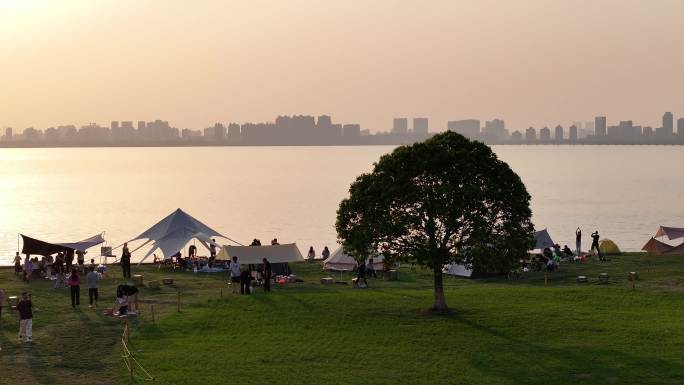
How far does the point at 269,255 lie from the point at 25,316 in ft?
65.3

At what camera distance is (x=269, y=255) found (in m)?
48.2

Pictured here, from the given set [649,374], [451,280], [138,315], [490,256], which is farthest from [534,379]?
[451,280]

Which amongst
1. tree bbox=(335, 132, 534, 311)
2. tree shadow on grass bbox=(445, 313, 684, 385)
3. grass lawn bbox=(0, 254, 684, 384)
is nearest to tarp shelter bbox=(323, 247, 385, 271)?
grass lawn bbox=(0, 254, 684, 384)

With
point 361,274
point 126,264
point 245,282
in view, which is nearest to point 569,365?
point 361,274

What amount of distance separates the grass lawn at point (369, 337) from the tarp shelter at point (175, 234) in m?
10.7

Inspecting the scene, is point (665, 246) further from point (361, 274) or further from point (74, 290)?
point (74, 290)

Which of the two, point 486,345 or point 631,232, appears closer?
point 486,345

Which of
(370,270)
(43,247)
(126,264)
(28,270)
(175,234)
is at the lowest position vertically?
(370,270)

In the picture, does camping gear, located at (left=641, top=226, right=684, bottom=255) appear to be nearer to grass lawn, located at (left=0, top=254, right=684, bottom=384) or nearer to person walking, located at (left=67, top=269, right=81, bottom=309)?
grass lawn, located at (left=0, top=254, right=684, bottom=384)

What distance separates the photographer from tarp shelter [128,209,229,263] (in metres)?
52.8

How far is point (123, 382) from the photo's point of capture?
24.5m

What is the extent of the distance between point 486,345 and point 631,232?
81.1 metres

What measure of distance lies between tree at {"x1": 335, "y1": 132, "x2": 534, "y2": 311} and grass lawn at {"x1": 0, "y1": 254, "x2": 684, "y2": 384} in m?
2.40

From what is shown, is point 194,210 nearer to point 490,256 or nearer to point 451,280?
point 451,280
